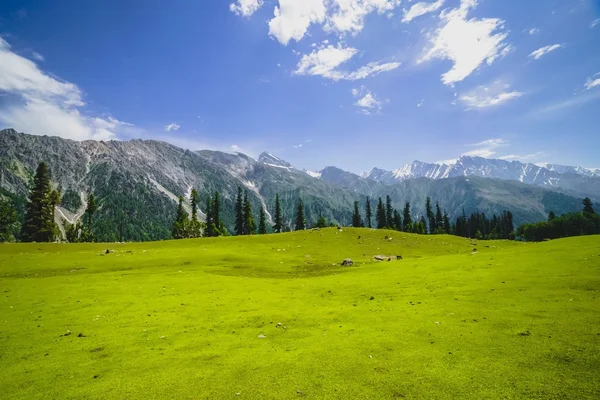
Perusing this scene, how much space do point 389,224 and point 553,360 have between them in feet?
498

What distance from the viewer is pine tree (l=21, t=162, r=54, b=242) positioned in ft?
276

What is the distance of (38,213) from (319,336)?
101 metres

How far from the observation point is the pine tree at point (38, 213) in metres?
84.2

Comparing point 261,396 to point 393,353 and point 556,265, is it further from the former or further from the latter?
point 556,265

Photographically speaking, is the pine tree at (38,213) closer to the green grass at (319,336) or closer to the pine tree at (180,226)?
the pine tree at (180,226)

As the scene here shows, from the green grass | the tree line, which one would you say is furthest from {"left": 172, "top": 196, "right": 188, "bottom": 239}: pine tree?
the tree line

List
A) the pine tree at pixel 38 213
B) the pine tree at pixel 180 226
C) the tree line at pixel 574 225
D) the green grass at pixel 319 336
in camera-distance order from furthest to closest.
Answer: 1. the tree line at pixel 574 225
2. the pine tree at pixel 180 226
3. the pine tree at pixel 38 213
4. the green grass at pixel 319 336

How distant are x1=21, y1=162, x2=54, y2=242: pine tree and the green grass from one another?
6749 centimetres

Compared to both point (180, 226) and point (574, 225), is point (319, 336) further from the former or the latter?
point (574, 225)

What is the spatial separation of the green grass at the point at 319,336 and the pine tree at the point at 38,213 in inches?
Result: 2657

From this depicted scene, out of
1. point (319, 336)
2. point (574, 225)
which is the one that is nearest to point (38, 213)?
point (319, 336)

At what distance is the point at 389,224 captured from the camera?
519ft

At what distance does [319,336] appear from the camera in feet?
51.0

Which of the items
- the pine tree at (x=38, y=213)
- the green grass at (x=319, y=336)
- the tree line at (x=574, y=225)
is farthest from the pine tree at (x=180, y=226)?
the tree line at (x=574, y=225)
